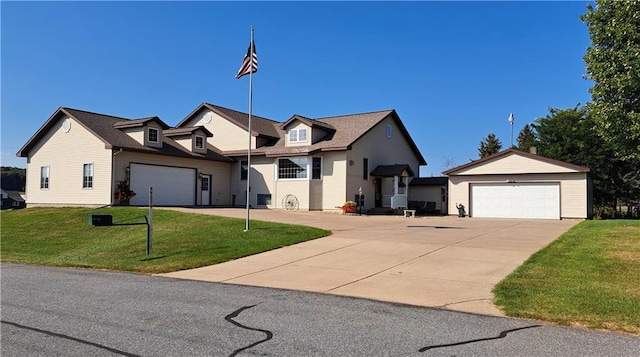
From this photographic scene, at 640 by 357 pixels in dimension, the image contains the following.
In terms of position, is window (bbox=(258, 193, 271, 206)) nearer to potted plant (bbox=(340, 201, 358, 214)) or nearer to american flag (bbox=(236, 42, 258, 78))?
potted plant (bbox=(340, 201, 358, 214))

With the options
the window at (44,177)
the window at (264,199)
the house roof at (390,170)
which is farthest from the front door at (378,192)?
the window at (44,177)

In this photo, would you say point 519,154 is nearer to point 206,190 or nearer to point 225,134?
point 225,134

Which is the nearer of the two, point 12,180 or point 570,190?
point 570,190

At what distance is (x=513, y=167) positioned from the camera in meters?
26.7

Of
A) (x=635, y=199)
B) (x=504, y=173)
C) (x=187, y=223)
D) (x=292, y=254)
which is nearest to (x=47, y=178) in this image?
(x=187, y=223)

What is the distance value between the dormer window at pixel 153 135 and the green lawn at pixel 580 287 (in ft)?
73.9

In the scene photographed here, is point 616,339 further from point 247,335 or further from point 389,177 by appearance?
point 389,177

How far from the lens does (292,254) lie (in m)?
12.8

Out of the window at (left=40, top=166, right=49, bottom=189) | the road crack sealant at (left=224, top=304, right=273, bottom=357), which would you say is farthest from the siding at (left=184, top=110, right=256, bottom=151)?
the road crack sealant at (left=224, top=304, right=273, bottom=357)

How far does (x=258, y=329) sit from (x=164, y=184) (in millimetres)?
23635

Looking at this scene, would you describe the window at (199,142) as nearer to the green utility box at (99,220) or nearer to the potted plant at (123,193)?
the potted plant at (123,193)

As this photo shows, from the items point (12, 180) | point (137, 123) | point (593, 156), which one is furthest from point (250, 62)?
point (12, 180)

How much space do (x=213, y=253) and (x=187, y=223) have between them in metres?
6.32

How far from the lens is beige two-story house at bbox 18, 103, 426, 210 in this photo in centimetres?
2664
